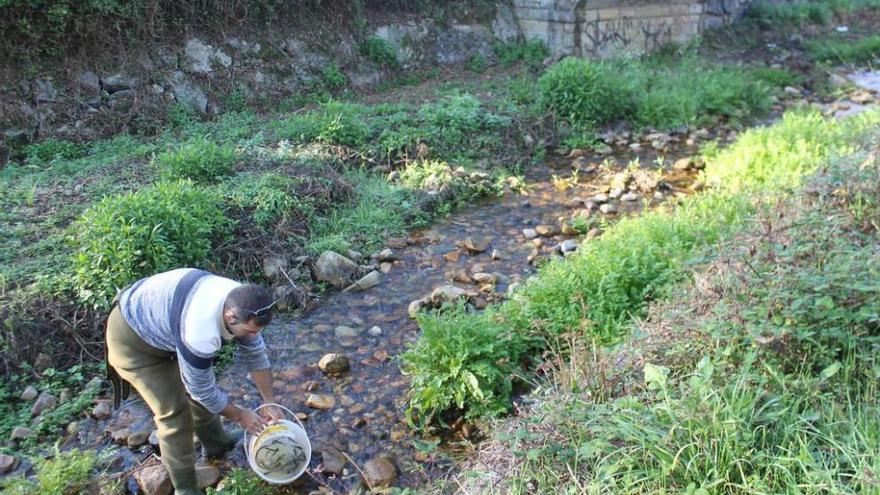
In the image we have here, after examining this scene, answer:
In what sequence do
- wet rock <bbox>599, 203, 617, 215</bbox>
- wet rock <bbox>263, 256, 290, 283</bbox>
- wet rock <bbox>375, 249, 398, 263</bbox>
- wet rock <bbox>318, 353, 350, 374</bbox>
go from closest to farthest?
1. wet rock <bbox>318, 353, 350, 374</bbox>
2. wet rock <bbox>263, 256, 290, 283</bbox>
3. wet rock <bbox>375, 249, 398, 263</bbox>
4. wet rock <bbox>599, 203, 617, 215</bbox>

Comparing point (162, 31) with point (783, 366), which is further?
point (162, 31)

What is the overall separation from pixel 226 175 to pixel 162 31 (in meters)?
3.37

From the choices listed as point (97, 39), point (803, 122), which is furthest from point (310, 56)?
point (803, 122)

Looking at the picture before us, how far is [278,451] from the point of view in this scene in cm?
337

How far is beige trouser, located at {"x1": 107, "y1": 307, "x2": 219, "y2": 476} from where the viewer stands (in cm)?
333

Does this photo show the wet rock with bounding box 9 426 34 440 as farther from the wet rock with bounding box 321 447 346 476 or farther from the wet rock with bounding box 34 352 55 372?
the wet rock with bounding box 321 447 346 476

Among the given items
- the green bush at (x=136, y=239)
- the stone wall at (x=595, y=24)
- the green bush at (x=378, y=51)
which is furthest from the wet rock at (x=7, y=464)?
the stone wall at (x=595, y=24)

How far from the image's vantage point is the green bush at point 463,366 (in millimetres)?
3984

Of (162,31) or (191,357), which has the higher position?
(162,31)

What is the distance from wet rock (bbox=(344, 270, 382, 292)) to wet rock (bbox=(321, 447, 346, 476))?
6.07 ft

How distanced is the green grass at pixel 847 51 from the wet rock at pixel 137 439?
12.7 m

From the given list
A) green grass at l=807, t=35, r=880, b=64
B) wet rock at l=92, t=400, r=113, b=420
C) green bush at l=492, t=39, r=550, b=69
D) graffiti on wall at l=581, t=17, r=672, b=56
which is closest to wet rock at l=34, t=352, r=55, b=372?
wet rock at l=92, t=400, r=113, b=420

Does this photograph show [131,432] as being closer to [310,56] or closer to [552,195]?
[552,195]

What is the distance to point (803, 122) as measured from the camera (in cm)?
798
